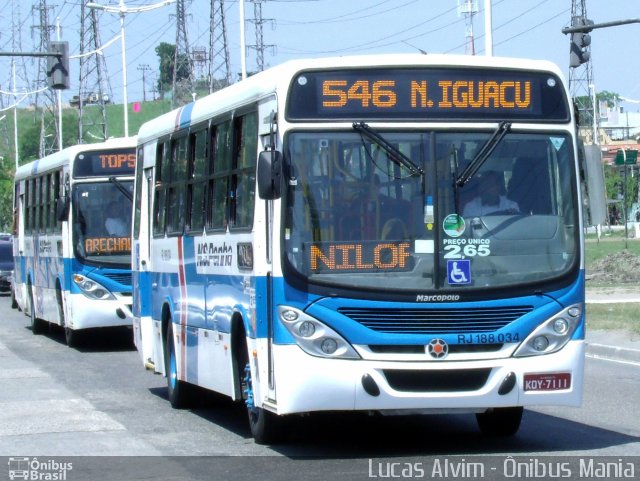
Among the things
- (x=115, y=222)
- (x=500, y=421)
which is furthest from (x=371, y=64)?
(x=115, y=222)

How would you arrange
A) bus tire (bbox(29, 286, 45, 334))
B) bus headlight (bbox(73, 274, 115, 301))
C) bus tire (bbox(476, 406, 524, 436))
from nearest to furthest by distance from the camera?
1. bus tire (bbox(476, 406, 524, 436))
2. bus headlight (bbox(73, 274, 115, 301))
3. bus tire (bbox(29, 286, 45, 334))

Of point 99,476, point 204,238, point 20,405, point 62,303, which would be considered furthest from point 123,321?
point 99,476

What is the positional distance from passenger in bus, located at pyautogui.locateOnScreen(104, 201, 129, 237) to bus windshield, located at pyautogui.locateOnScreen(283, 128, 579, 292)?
40.6 ft

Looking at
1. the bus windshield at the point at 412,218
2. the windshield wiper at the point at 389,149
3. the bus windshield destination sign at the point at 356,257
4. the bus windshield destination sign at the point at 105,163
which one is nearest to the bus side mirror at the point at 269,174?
the bus windshield at the point at 412,218

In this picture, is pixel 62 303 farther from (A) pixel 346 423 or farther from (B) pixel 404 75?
(B) pixel 404 75

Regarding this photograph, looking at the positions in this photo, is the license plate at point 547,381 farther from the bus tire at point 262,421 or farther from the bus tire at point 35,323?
the bus tire at point 35,323

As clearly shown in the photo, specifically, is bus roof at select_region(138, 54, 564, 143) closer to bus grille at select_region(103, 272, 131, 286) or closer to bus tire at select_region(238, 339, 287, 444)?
bus tire at select_region(238, 339, 287, 444)

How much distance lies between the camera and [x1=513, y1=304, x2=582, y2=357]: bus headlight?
10.6 metres

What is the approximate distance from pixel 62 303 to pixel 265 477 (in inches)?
567

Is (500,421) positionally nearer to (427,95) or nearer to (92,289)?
(427,95)

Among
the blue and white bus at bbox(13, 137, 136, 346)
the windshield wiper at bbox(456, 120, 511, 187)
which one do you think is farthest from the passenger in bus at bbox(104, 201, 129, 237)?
the windshield wiper at bbox(456, 120, 511, 187)

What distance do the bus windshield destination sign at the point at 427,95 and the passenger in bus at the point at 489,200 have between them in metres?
0.50

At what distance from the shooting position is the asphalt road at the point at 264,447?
10.3 m

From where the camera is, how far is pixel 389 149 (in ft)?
34.8
